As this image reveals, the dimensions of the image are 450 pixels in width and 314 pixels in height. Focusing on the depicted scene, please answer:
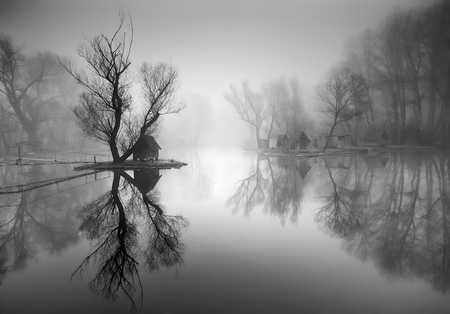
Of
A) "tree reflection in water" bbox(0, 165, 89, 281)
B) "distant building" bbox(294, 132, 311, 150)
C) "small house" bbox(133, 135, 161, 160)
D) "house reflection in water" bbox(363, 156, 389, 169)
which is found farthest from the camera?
"distant building" bbox(294, 132, 311, 150)

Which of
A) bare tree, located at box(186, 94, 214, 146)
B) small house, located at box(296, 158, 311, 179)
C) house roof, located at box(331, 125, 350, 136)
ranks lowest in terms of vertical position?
small house, located at box(296, 158, 311, 179)

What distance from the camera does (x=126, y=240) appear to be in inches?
235

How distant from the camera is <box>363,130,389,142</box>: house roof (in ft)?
145

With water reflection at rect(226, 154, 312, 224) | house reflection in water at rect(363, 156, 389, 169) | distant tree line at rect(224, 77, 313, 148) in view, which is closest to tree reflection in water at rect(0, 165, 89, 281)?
water reflection at rect(226, 154, 312, 224)

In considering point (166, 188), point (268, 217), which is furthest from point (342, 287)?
point (166, 188)

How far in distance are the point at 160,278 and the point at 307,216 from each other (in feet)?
18.0

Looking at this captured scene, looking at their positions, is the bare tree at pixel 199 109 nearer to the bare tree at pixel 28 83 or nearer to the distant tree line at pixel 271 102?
the distant tree line at pixel 271 102

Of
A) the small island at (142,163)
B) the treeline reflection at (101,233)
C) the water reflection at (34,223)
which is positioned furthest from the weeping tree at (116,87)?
the treeline reflection at (101,233)

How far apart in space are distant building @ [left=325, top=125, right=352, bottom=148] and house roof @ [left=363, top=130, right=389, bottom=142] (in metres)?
4.00

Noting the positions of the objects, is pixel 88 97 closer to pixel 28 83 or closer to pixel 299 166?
pixel 299 166

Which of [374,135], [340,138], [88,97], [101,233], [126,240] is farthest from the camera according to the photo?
[340,138]

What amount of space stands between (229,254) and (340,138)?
51125 mm

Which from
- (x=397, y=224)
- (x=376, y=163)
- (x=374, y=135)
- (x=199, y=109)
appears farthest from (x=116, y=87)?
(x=199, y=109)

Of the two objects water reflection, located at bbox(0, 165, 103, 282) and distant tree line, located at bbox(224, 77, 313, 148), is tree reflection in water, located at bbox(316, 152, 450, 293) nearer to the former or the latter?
water reflection, located at bbox(0, 165, 103, 282)
